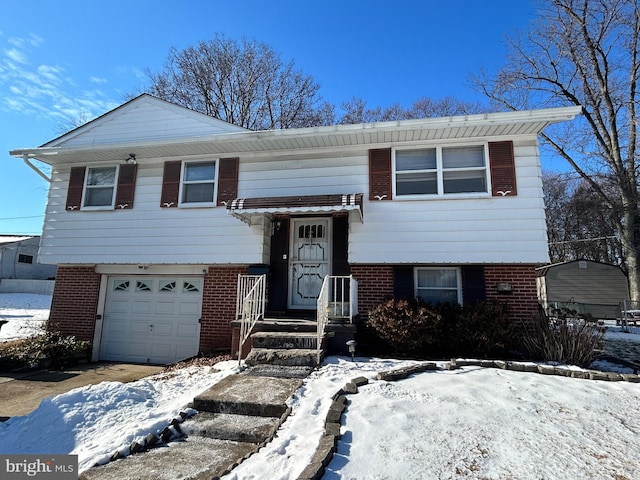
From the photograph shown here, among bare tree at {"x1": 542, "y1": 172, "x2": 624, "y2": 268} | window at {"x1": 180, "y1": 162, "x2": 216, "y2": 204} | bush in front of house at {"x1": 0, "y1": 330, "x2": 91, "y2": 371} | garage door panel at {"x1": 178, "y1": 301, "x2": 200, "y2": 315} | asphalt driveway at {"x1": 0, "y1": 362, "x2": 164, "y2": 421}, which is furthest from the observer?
bare tree at {"x1": 542, "y1": 172, "x2": 624, "y2": 268}

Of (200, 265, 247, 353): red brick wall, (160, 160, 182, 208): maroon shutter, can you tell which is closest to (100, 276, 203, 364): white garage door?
(200, 265, 247, 353): red brick wall

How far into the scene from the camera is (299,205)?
24.2ft

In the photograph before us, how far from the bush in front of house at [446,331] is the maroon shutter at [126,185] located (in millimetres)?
6880

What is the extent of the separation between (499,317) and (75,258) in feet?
32.3

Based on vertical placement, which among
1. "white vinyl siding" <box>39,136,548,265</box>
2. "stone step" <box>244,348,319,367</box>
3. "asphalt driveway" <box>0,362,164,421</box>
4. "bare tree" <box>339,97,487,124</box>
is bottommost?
"asphalt driveway" <box>0,362,164,421</box>

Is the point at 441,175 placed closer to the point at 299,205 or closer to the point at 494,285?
the point at 494,285

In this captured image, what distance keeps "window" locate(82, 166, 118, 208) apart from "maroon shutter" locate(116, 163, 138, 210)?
0.22m

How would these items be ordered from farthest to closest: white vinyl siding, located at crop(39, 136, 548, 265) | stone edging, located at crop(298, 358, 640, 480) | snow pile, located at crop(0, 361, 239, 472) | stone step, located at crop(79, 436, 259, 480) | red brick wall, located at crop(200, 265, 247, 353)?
red brick wall, located at crop(200, 265, 247, 353) → white vinyl siding, located at crop(39, 136, 548, 265) → snow pile, located at crop(0, 361, 239, 472) → stone step, located at crop(79, 436, 259, 480) → stone edging, located at crop(298, 358, 640, 480)

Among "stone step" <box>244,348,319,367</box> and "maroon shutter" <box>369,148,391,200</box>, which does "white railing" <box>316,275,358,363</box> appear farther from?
"maroon shutter" <box>369,148,391,200</box>

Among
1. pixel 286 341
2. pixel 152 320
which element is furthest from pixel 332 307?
pixel 152 320

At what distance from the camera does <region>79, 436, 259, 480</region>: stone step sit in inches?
112

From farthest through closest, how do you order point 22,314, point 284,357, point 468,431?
point 22,314, point 284,357, point 468,431

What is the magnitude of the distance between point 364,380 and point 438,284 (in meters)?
3.88

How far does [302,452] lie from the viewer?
9.55 feet
